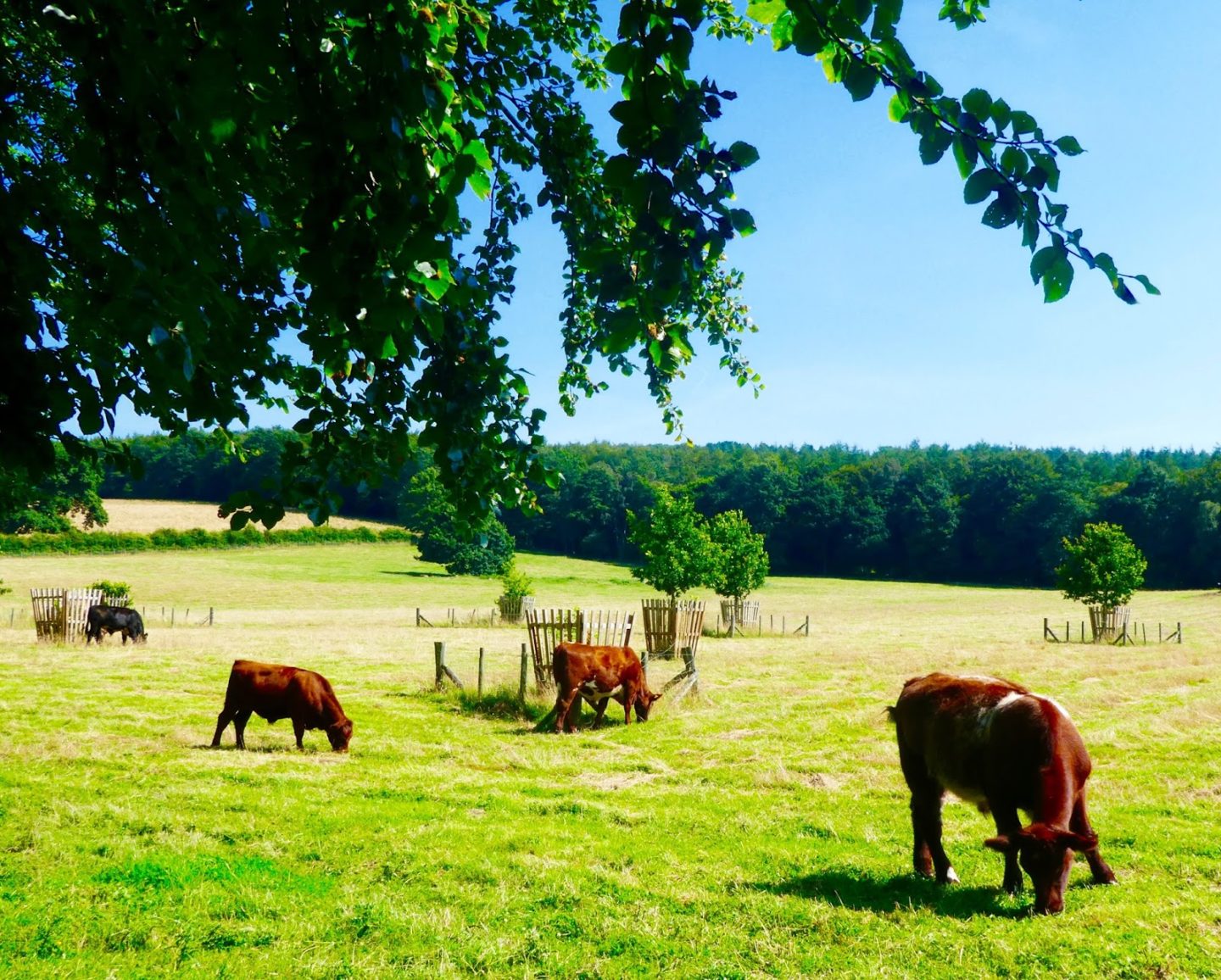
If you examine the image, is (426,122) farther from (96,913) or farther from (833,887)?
(833,887)

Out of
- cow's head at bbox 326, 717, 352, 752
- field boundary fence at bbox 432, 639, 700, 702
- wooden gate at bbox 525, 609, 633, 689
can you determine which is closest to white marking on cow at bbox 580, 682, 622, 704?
field boundary fence at bbox 432, 639, 700, 702

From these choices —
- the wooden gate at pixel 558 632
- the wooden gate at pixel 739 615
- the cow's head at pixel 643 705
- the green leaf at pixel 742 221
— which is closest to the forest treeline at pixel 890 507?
the wooden gate at pixel 739 615

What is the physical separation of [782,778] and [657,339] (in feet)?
29.7

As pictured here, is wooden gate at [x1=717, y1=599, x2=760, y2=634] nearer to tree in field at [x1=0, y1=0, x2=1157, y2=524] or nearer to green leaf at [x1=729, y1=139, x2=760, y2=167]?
tree in field at [x1=0, y1=0, x2=1157, y2=524]

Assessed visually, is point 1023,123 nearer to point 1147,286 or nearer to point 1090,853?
point 1147,286

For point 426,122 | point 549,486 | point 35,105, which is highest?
point 35,105

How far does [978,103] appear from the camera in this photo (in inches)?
95.9

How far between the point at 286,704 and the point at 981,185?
12.6 metres

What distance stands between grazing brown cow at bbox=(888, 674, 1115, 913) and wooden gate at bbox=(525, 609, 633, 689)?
1004cm

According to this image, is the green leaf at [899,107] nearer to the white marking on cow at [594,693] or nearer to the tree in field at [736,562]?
the white marking on cow at [594,693]

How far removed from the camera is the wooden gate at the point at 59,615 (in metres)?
28.4

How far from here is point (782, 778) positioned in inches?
435

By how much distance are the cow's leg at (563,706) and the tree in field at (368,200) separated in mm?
10123

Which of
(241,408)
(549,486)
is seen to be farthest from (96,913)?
(549,486)
